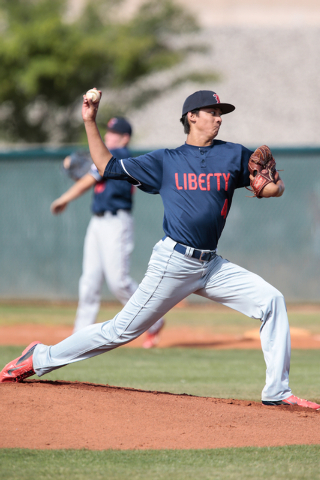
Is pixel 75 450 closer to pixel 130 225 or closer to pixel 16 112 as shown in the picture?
pixel 130 225

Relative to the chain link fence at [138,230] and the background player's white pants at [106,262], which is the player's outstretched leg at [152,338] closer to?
the background player's white pants at [106,262]

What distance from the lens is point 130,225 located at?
693 cm

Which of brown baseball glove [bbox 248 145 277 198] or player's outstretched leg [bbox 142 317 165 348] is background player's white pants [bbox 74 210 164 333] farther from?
brown baseball glove [bbox 248 145 277 198]

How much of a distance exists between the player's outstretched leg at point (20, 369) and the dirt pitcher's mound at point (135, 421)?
16 centimetres

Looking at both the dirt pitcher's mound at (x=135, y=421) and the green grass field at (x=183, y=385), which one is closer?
the green grass field at (x=183, y=385)

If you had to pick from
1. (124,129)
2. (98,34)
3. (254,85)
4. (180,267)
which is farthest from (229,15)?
(180,267)

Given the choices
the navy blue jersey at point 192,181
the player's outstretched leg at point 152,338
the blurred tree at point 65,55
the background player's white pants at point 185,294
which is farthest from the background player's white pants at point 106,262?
the blurred tree at point 65,55

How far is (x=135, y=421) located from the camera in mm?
3459

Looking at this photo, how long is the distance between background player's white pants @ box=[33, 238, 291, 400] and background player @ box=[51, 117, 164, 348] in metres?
2.76

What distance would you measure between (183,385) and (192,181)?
206 centimetres

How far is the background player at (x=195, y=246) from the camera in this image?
3801 millimetres

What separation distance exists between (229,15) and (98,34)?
15839 millimetres

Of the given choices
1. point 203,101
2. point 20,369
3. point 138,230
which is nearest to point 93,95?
point 203,101

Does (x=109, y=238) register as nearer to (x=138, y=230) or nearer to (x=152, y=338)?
(x=152, y=338)
